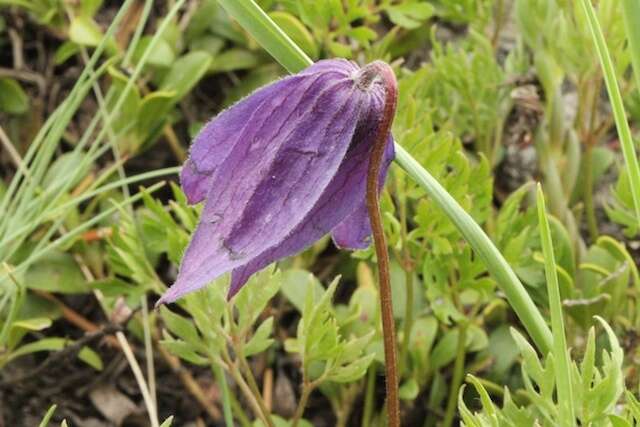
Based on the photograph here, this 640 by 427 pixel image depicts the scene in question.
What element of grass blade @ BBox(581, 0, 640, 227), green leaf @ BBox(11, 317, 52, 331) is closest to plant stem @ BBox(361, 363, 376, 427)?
green leaf @ BBox(11, 317, 52, 331)

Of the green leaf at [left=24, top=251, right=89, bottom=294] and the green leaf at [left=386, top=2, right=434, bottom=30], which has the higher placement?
the green leaf at [left=386, top=2, right=434, bottom=30]

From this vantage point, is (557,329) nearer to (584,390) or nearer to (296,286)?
(584,390)

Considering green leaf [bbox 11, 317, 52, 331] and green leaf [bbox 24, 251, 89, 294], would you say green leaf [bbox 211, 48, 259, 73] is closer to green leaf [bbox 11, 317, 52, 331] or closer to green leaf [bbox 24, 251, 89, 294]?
green leaf [bbox 24, 251, 89, 294]

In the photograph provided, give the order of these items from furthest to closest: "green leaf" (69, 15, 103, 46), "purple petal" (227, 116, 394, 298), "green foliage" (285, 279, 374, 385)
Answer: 1. "green leaf" (69, 15, 103, 46)
2. "green foliage" (285, 279, 374, 385)
3. "purple petal" (227, 116, 394, 298)

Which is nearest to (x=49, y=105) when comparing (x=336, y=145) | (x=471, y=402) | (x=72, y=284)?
(x=72, y=284)

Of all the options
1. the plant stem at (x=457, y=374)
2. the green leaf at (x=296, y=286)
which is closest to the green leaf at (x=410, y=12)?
the green leaf at (x=296, y=286)

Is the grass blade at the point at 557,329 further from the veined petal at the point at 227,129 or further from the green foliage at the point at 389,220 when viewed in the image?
the veined petal at the point at 227,129
